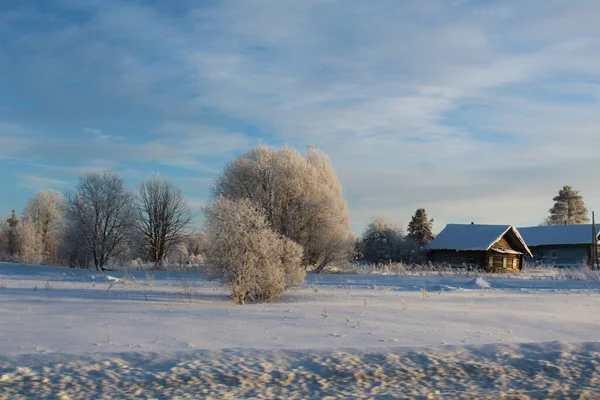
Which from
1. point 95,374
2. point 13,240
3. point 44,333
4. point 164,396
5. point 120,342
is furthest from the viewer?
point 13,240

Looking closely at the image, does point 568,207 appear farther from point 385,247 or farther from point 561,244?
point 385,247

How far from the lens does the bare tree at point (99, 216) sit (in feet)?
160

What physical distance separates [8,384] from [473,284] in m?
23.6

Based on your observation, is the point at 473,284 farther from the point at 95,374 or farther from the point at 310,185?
the point at 95,374

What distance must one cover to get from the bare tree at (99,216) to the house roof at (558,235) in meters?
45.2

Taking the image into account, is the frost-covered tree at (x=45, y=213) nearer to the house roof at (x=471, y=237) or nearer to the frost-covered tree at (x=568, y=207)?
the house roof at (x=471, y=237)

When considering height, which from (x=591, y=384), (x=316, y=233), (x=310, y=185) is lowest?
(x=591, y=384)

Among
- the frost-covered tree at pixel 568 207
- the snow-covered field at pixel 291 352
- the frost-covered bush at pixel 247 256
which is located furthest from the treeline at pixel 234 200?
the frost-covered tree at pixel 568 207

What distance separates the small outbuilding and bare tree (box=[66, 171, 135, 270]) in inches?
1099

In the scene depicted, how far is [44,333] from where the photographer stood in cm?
1041

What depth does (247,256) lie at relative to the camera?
58.3 ft

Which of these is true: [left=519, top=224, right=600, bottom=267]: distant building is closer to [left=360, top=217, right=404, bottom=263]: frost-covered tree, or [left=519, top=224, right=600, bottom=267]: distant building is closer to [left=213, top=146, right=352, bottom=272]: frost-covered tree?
[left=360, top=217, right=404, bottom=263]: frost-covered tree

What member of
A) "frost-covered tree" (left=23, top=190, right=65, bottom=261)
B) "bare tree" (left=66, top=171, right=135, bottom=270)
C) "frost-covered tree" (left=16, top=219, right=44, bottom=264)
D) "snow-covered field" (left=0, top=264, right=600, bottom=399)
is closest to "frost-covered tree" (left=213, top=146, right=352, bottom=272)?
"bare tree" (left=66, top=171, right=135, bottom=270)

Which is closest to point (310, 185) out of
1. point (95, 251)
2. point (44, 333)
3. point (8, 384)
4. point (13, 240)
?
point (95, 251)
